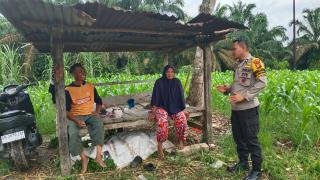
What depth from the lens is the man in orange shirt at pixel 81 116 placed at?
6289mm

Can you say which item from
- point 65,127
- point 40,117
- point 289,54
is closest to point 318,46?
point 289,54

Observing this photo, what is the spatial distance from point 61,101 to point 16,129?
788mm

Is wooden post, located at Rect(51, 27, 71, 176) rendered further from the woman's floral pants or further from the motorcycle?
the woman's floral pants

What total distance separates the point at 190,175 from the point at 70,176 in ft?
5.96

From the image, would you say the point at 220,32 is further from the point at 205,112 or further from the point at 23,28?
the point at 23,28

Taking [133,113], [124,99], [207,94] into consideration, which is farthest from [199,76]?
[133,113]

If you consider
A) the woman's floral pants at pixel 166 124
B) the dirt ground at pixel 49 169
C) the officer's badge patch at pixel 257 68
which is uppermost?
the officer's badge patch at pixel 257 68

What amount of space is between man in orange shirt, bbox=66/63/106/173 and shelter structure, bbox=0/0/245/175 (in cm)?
18

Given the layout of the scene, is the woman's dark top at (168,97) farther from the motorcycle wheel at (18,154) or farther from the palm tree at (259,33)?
the palm tree at (259,33)

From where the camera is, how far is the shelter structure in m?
5.05

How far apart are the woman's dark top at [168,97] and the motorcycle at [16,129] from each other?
2.11 meters

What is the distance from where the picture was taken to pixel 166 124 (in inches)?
271

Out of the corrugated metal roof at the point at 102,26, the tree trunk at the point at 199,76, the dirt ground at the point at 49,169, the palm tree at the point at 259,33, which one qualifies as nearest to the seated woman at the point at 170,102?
the dirt ground at the point at 49,169

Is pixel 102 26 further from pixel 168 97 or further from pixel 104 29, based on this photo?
pixel 168 97
